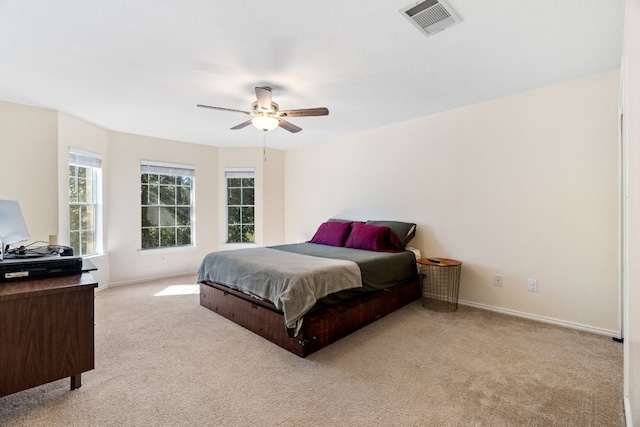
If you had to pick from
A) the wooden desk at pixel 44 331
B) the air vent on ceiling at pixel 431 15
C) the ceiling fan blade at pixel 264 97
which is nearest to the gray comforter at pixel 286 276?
the wooden desk at pixel 44 331

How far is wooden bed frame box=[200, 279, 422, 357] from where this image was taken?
246cm

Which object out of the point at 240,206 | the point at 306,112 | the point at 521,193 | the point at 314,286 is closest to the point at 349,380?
the point at 314,286

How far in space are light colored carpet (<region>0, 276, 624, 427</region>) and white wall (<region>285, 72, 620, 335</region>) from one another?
1.54ft

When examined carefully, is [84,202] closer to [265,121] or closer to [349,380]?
[265,121]

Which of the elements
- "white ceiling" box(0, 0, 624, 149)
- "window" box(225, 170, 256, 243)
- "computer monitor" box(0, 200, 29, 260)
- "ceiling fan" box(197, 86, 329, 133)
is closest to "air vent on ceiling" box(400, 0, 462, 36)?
"white ceiling" box(0, 0, 624, 149)

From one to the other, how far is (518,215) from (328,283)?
7.37 ft

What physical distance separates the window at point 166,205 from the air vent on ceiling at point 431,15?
15.0 feet

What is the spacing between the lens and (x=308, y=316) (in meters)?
2.47

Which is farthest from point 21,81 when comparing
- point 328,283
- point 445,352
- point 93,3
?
point 445,352

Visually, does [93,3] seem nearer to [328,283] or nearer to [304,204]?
[328,283]

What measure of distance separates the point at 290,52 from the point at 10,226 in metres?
2.45

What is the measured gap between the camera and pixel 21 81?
9.10 ft

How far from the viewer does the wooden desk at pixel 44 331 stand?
1705 mm

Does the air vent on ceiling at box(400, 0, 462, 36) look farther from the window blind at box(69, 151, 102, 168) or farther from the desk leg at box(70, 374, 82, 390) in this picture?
the window blind at box(69, 151, 102, 168)
